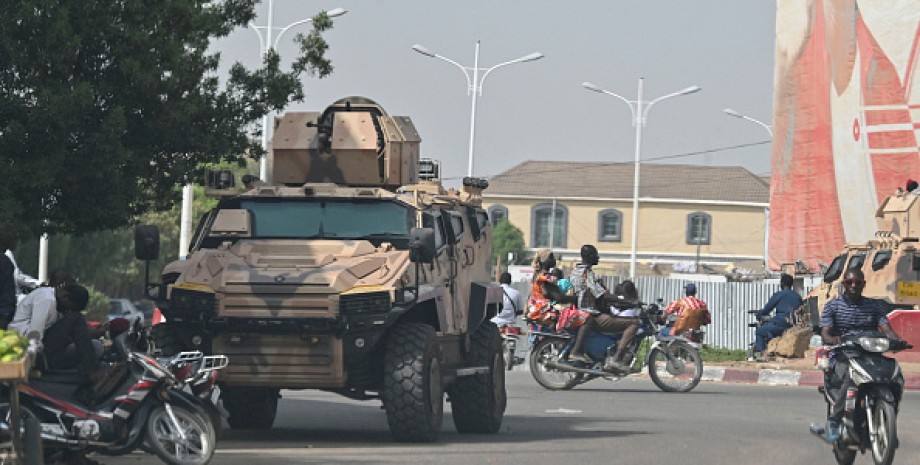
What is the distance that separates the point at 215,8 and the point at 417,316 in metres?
5.91

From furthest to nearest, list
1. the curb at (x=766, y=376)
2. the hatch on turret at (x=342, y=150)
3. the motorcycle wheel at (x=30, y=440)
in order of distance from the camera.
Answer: the curb at (x=766, y=376)
the hatch on turret at (x=342, y=150)
the motorcycle wheel at (x=30, y=440)

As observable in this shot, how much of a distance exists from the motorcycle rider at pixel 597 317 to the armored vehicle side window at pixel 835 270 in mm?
9219

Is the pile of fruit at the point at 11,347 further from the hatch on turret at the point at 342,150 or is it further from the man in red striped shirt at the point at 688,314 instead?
the man in red striped shirt at the point at 688,314

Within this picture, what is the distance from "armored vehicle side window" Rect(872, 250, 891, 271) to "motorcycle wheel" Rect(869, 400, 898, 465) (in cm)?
1856

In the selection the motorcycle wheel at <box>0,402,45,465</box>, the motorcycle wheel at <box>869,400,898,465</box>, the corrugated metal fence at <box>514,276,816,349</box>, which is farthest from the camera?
the corrugated metal fence at <box>514,276,816,349</box>

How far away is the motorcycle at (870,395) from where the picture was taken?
13.2 metres

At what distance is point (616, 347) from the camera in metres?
23.0

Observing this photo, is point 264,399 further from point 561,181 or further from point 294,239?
point 561,181

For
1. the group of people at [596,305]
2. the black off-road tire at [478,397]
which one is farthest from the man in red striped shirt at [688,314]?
the black off-road tire at [478,397]

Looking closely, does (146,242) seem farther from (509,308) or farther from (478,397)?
(509,308)

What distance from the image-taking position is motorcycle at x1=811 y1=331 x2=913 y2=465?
13151mm

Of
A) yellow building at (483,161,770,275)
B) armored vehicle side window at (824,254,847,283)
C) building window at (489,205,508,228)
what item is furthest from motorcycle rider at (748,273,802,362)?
building window at (489,205,508,228)

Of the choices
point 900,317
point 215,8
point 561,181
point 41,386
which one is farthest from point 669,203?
point 41,386

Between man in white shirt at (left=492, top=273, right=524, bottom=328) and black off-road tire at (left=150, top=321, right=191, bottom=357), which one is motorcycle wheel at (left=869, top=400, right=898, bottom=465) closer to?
A: black off-road tire at (left=150, top=321, right=191, bottom=357)
